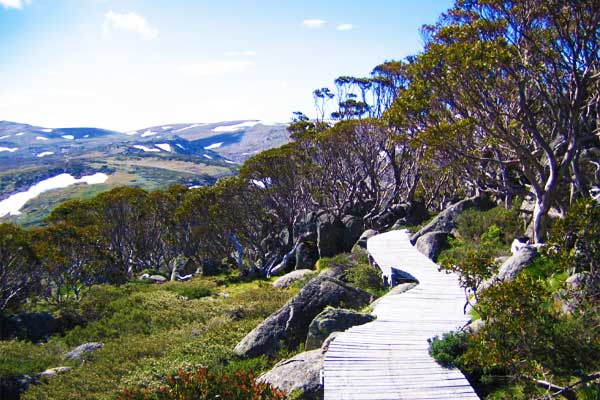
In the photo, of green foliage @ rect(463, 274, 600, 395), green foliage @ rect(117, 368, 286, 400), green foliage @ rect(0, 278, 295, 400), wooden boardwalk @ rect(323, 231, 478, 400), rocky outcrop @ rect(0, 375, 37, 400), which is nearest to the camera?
green foliage @ rect(463, 274, 600, 395)

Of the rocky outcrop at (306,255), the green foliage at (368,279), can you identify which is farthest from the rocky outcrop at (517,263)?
the rocky outcrop at (306,255)

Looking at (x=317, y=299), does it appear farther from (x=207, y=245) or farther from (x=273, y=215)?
(x=207, y=245)

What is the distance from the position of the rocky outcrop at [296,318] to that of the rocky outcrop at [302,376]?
9.26ft

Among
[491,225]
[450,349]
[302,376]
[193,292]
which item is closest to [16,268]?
[193,292]

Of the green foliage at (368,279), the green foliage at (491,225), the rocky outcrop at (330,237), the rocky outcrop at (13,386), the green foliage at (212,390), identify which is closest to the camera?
the green foliage at (212,390)

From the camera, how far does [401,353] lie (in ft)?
35.4

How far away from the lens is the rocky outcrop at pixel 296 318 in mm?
14555

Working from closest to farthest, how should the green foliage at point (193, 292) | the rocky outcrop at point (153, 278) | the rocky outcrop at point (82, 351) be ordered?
the rocky outcrop at point (82, 351) → the green foliage at point (193, 292) → the rocky outcrop at point (153, 278)

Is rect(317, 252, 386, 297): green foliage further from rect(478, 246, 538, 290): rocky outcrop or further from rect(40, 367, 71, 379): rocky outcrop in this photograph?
rect(40, 367, 71, 379): rocky outcrop

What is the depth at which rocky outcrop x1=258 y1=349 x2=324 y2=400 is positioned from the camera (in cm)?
1029

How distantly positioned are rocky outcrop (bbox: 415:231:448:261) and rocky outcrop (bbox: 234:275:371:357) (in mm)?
6788

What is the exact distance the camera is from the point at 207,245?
156 feet

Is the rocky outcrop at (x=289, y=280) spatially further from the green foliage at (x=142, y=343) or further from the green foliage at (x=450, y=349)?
the green foliage at (x=450, y=349)

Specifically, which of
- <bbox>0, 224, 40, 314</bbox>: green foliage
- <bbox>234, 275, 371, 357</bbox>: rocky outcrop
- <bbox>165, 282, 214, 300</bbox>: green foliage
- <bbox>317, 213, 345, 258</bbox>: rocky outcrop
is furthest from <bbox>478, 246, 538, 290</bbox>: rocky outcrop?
<bbox>0, 224, 40, 314</bbox>: green foliage
